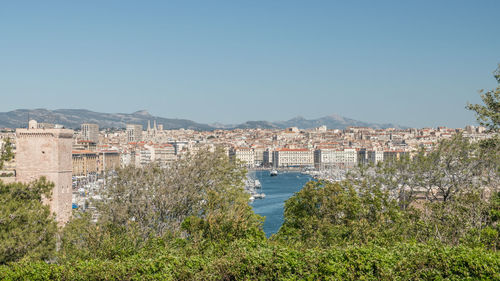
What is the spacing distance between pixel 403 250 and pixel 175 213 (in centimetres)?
744

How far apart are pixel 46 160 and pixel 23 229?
760 centimetres

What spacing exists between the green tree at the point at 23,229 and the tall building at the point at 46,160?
5974mm

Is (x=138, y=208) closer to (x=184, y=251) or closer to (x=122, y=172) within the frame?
(x=122, y=172)

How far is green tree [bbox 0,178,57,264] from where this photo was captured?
10.6 meters

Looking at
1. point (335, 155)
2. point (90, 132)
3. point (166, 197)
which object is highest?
point (90, 132)

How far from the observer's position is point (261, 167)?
119 m

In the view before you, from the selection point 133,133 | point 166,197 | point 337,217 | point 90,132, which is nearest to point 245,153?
point 90,132

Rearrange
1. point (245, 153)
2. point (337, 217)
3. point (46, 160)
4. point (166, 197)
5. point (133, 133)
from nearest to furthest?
point (337, 217)
point (166, 197)
point (46, 160)
point (245, 153)
point (133, 133)

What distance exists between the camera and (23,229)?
11141 millimetres

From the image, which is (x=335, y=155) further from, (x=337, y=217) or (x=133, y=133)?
(x=337, y=217)

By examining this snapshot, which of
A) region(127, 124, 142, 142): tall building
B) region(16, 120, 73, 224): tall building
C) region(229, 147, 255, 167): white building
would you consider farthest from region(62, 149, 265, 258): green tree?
region(127, 124, 142, 142): tall building

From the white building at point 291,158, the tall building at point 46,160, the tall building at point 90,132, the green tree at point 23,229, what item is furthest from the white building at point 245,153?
the green tree at point 23,229

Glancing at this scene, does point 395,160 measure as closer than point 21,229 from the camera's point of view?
No

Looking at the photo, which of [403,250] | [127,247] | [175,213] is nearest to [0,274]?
[127,247]
